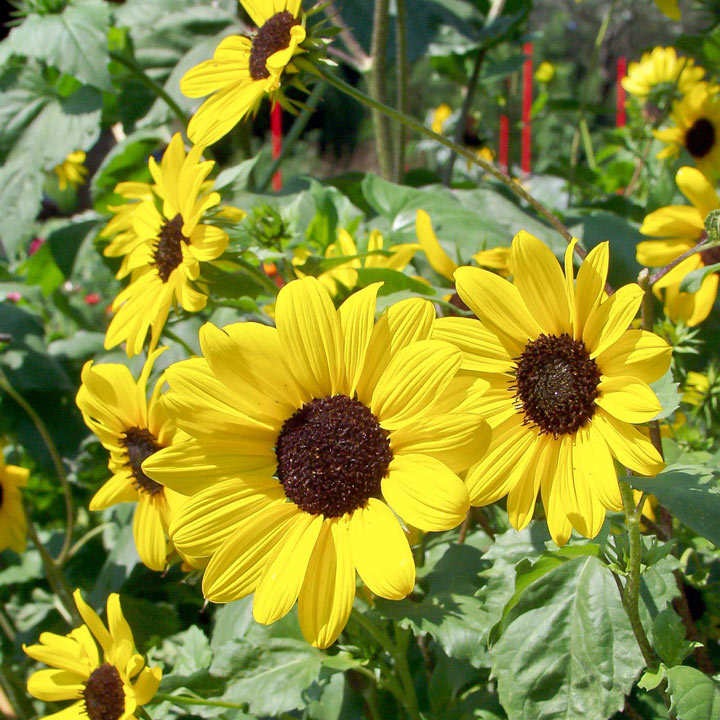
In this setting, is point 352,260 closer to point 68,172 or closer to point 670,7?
point 670,7

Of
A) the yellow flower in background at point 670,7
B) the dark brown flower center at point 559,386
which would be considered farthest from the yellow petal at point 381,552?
the yellow flower in background at point 670,7

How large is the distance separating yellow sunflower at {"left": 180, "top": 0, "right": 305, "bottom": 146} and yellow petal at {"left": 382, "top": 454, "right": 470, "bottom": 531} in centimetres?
38

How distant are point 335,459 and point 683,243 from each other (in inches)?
24.6

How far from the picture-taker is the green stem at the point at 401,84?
4.22ft

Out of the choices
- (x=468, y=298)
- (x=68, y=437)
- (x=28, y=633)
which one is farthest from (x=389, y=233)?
(x=28, y=633)

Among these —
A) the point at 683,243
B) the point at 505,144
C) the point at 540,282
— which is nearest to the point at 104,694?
the point at 540,282

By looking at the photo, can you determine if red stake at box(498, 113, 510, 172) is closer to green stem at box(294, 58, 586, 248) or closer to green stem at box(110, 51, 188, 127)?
green stem at box(110, 51, 188, 127)

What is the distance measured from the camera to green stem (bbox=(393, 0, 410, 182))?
50.7 inches

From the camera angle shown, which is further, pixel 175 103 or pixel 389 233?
pixel 175 103

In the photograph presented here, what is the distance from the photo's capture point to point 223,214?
2.83ft

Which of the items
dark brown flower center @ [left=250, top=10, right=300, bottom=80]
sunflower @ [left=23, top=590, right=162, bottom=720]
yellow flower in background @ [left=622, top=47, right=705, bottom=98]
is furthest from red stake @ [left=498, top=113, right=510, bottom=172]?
sunflower @ [left=23, top=590, right=162, bottom=720]

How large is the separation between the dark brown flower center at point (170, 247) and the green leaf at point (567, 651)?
1.46 feet

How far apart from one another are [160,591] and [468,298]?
0.97 m

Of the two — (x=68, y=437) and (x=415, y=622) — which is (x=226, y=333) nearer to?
(x=415, y=622)
